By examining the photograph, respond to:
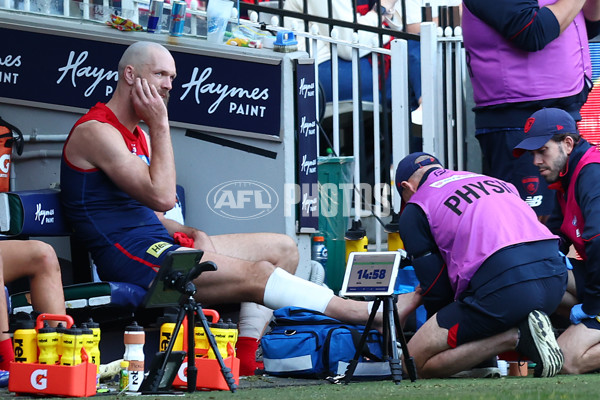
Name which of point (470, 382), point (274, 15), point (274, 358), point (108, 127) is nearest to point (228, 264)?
point (274, 358)

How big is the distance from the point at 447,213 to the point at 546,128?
0.96 meters

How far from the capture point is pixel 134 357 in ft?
15.7

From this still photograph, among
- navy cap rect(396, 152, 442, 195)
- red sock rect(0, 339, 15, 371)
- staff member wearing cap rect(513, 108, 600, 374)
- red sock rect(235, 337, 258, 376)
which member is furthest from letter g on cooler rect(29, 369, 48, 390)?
staff member wearing cap rect(513, 108, 600, 374)

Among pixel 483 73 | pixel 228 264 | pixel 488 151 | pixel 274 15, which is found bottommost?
pixel 228 264

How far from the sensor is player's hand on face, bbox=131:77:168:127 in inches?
237

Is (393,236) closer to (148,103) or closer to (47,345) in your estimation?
(148,103)

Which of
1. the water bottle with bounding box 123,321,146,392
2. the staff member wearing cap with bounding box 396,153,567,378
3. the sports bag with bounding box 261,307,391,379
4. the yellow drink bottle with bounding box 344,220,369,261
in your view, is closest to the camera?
the water bottle with bounding box 123,321,146,392

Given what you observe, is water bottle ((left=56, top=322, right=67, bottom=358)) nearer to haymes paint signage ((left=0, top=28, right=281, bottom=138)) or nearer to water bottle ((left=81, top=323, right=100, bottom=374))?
water bottle ((left=81, top=323, right=100, bottom=374))

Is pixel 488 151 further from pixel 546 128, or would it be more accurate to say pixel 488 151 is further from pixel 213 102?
pixel 213 102

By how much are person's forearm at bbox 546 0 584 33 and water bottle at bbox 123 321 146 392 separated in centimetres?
332

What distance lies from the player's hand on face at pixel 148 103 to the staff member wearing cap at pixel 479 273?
4.17 feet

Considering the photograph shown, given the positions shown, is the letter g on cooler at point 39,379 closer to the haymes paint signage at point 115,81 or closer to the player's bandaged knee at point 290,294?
the player's bandaged knee at point 290,294

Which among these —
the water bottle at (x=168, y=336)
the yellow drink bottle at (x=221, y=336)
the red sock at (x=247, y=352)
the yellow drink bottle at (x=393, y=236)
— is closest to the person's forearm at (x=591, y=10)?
the yellow drink bottle at (x=393, y=236)

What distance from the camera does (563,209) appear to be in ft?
21.2
